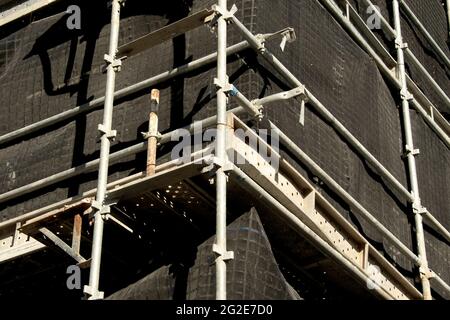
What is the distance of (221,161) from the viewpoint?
10609 mm

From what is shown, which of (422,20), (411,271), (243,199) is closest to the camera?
(243,199)

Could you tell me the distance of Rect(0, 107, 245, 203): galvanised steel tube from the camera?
11.7 metres

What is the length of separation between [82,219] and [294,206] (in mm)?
2040

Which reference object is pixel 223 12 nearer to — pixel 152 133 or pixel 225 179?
pixel 152 133

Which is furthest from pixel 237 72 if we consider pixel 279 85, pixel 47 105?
pixel 47 105

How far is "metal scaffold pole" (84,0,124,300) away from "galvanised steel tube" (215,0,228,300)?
121 centimetres

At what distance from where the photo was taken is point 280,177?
11.5 m

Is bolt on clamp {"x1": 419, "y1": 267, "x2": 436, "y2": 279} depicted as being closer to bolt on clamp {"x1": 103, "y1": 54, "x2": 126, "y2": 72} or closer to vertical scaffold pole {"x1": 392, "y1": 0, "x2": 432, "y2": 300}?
vertical scaffold pole {"x1": 392, "y1": 0, "x2": 432, "y2": 300}

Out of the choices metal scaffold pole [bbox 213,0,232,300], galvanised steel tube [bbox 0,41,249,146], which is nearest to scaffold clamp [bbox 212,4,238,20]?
metal scaffold pole [bbox 213,0,232,300]

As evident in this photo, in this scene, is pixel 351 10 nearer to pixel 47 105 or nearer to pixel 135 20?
pixel 135 20

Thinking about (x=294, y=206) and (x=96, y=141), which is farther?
(x=96, y=141)

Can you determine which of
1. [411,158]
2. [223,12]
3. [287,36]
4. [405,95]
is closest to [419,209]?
[411,158]

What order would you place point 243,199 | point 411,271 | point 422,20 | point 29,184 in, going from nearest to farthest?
point 243,199 < point 29,184 < point 411,271 < point 422,20

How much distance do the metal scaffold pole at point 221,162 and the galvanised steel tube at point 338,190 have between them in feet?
3.02
